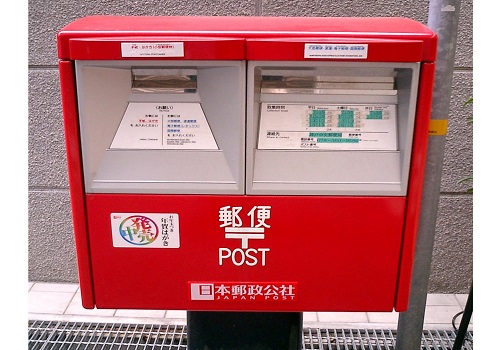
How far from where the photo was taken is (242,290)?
4.25 feet

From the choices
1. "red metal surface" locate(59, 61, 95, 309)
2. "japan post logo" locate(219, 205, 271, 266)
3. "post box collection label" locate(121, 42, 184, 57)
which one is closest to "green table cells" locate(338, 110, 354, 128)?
"japan post logo" locate(219, 205, 271, 266)

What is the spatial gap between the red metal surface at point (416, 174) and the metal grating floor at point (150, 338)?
980 millimetres

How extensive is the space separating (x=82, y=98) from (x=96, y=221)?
1.13ft

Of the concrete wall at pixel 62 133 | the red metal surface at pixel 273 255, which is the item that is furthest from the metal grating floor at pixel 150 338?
the red metal surface at pixel 273 255

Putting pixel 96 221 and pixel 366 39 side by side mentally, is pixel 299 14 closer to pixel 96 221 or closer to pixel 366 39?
pixel 366 39

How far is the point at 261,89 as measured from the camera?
1.22m

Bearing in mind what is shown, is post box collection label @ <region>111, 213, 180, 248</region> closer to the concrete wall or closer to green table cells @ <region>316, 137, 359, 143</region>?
green table cells @ <region>316, 137, 359, 143</region>

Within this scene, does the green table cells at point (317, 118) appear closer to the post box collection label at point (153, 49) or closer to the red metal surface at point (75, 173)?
the post box collection label at point (153, 49)

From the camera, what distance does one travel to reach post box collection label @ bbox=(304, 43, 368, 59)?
109cm

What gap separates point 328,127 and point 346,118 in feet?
0.18

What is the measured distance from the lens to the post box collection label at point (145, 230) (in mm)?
1236

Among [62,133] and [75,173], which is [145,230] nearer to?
[75,173]

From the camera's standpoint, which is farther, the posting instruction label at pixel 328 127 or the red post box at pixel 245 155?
the posting instruction label at pixel 328 127

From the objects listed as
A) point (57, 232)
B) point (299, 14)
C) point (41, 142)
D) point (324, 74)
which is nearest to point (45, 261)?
point (57, 232)
